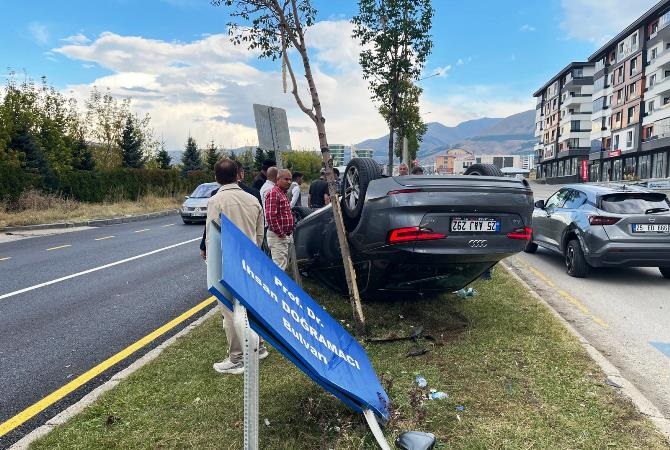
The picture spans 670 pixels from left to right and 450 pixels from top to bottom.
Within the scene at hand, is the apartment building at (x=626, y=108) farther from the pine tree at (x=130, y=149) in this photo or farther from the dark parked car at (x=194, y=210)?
the pine tree at (x=130, y=149)

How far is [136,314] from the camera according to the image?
6406 millimetres

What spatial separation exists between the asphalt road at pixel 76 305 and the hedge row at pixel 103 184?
8087mm

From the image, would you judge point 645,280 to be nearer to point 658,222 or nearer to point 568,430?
point 658,222

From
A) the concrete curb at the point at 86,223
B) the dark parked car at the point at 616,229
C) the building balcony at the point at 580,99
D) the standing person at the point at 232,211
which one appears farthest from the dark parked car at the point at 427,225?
the building balcony at the point at 580,99

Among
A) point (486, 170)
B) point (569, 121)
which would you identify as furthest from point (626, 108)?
point (486, 170)

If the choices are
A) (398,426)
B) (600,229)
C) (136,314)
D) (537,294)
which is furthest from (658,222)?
(136,314)

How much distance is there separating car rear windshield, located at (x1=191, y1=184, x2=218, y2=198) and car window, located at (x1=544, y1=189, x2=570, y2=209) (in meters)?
13.4

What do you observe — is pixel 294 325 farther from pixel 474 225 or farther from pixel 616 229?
pixel 616 229

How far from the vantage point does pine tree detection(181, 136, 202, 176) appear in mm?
48469

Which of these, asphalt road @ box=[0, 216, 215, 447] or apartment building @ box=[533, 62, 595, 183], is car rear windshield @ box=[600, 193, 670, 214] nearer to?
asphalt road @ box=[0, 216, 215, 447]

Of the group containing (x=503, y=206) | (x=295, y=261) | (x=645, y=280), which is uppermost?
(x=503, y=206)

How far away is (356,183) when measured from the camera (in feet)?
15.9

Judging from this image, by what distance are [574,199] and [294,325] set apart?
802 centimetres

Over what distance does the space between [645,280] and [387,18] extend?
9981 mm
